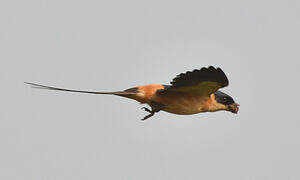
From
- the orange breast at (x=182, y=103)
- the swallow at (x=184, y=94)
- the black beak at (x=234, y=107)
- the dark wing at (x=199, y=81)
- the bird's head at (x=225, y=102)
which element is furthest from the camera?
the black beak at (x=234, y=107)

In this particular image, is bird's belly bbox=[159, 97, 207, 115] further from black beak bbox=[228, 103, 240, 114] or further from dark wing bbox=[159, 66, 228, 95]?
black beak bbox=[228, 103, 240, 114]

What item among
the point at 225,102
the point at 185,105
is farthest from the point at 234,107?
the point at 185,105

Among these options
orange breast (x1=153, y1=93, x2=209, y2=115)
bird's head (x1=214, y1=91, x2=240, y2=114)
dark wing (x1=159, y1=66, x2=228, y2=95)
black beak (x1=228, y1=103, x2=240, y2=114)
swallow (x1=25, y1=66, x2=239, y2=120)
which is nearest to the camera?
dark wing (x1=159, y1=66, x2=228, y2=95)

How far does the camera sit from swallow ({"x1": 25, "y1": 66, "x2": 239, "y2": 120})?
273 inches

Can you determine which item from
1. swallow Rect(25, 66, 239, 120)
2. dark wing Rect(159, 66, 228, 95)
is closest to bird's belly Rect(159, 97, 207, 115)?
swallow Rect(25, 66, 239, 120)

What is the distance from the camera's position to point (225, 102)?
8.13m

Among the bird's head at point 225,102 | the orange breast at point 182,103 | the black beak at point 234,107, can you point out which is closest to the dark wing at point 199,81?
the orange breast at point 182,103

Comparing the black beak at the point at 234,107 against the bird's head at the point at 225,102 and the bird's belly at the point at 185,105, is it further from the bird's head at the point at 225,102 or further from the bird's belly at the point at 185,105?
the bird's belly at the point at 185,105

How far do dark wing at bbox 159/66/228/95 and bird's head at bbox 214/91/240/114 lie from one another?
0.52m

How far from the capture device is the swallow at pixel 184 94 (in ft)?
A: 22.8

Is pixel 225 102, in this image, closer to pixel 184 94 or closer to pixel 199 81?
pixel 184 94

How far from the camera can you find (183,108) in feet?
24.9

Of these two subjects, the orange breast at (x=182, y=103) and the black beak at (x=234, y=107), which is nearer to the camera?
the orange breast at (x=182, y=103)

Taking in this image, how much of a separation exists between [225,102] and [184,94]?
893 mm
